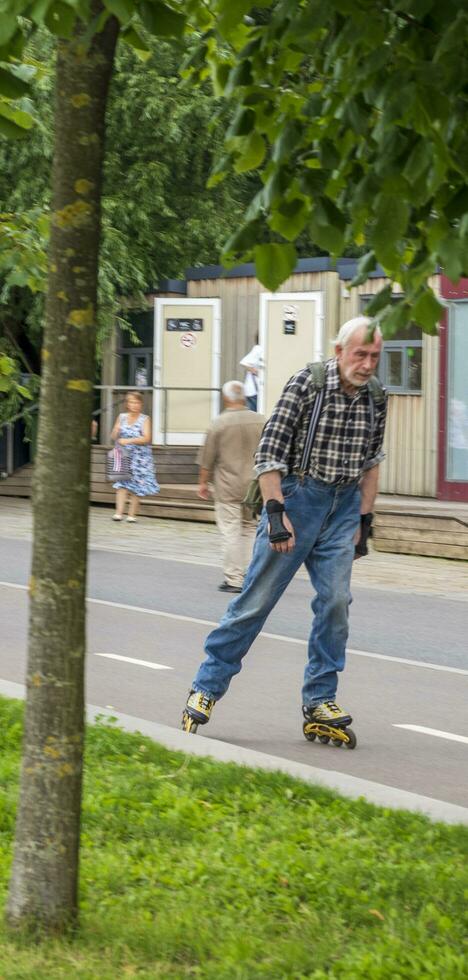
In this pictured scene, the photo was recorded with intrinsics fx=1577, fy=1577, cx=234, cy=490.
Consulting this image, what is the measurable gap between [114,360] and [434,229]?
79.1 ft

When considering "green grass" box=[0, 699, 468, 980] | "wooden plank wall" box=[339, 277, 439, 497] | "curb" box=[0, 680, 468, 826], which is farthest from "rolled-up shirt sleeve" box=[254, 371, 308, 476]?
"wooden plank wall" box=[339, 277, 439, 497]

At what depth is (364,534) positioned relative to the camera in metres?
7.02

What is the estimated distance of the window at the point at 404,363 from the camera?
872 inches

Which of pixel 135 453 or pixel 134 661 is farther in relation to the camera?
pixel 135 453

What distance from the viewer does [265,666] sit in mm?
9336

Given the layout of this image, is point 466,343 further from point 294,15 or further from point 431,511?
point 294,15

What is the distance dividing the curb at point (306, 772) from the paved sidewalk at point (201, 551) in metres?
7.19

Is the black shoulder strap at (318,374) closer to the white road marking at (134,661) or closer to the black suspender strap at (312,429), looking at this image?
the black suspender strap at (312,429)

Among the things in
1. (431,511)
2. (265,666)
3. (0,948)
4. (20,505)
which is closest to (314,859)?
(0,948)

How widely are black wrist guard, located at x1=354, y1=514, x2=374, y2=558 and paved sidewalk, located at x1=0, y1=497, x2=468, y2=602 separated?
6400mm

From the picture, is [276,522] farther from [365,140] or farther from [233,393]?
[233,393]

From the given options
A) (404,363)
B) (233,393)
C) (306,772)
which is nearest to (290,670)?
(306,772)

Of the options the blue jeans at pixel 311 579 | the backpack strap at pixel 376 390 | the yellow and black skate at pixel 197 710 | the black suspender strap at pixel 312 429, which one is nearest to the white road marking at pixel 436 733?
the blue jeans at pixel 311 579

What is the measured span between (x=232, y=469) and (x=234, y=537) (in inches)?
23.1
